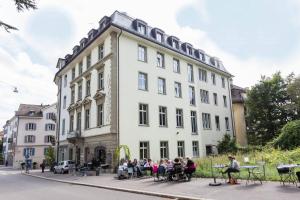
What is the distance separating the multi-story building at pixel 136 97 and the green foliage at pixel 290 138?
956 cm

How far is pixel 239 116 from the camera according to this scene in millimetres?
44688

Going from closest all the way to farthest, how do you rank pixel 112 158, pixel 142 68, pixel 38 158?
1. pixel 112 158
2. pixel 142 68
3. pixel 38 158

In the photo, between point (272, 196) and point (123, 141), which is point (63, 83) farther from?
point (272, 196)

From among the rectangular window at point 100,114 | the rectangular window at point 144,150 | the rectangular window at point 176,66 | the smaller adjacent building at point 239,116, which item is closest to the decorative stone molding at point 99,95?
the rectangular window at point 100,114

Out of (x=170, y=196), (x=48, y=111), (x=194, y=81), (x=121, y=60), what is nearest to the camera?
(x=170, y=196)

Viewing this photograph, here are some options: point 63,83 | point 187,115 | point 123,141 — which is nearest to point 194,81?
point 187,115

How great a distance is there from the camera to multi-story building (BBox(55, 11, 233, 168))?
25531mm

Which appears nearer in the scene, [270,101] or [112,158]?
[112,158]

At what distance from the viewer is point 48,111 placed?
211 feet

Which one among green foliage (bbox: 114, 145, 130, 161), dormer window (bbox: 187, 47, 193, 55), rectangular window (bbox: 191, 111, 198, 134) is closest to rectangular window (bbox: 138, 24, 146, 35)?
dormer window (bbox: 187, 47, 193, 55)

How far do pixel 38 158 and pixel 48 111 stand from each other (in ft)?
36.0

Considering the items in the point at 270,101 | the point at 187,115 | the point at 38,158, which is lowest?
the point at 38,158

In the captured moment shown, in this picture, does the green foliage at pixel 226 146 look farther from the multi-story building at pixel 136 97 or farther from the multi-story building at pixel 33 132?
the multi-story building at pixel 33 132

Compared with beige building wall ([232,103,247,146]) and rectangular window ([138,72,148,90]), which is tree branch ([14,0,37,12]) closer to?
rectangular window ([138,72,148,90])
